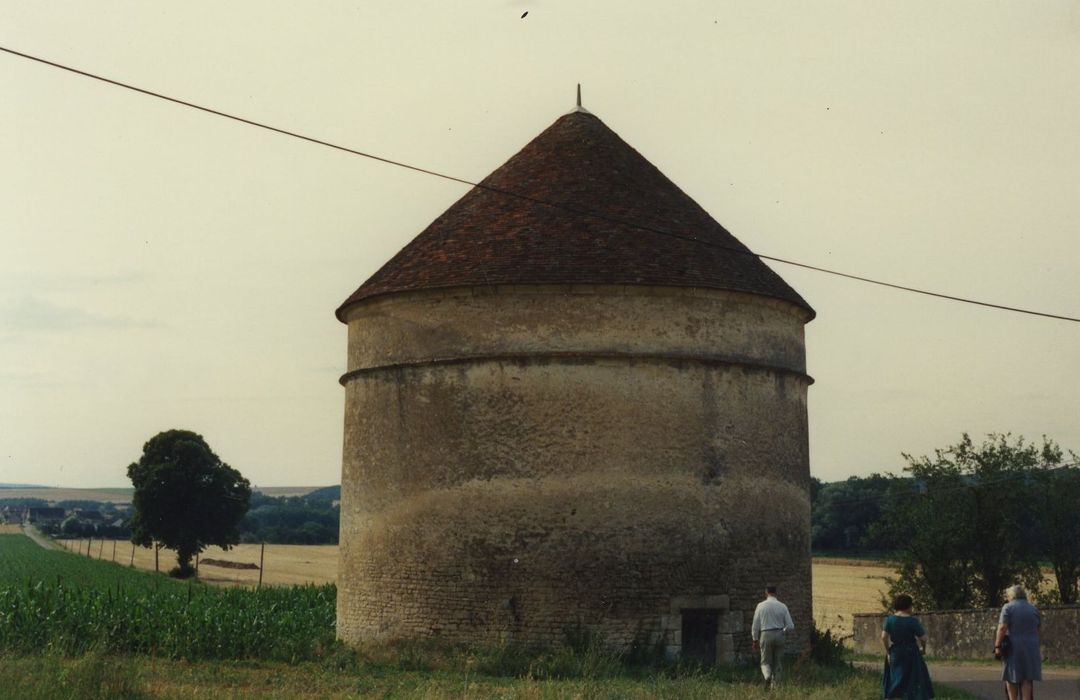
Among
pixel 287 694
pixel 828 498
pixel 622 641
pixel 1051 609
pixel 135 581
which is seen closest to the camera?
pixel 287 694

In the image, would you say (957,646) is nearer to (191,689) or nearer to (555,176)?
(555,176)

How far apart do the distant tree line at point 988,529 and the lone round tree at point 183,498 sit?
34.0 m

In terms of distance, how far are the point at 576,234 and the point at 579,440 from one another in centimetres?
325

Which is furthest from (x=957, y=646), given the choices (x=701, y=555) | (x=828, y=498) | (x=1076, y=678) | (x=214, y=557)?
(x=214, y=557)

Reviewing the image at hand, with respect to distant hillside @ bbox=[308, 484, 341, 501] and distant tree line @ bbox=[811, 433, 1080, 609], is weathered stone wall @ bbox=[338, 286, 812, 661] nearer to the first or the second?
distant tree line @ bbox=[811, 433, 1080, 609]

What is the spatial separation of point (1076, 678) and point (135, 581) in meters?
34.5

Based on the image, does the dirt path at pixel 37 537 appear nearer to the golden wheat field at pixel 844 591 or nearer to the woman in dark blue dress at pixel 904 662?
the golden wheat field at pixel 844 591

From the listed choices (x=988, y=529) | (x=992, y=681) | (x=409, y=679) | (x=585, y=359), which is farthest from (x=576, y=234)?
(x=988, y=529)

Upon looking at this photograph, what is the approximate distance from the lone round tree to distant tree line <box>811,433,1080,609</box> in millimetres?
33989

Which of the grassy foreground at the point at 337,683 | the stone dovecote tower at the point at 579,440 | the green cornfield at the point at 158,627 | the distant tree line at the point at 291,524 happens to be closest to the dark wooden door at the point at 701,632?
the stone dovecote tower at the point at 579,440

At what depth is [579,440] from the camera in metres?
17.4

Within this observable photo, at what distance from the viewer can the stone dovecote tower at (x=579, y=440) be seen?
1725 cm

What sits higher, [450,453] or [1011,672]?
[450,453]

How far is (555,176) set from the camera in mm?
19953
